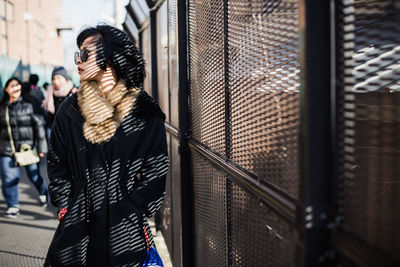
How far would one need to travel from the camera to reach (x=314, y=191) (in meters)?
1.03

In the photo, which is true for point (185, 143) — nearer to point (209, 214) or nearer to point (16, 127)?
point (209, 214)

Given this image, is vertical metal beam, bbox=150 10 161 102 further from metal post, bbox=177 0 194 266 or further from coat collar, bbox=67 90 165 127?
coat collar, bbox=67 90 165 127

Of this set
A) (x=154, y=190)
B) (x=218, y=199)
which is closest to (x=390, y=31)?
(x=218, y=199)

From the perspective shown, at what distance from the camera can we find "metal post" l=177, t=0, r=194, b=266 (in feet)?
10.2

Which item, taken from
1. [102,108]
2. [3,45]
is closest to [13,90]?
[102,108]

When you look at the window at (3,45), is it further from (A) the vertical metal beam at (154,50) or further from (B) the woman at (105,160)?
(B) the woman at (105,160)

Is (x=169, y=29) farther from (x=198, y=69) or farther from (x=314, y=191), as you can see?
(x=314, y=191)

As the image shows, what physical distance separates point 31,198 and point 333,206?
23.9 ft

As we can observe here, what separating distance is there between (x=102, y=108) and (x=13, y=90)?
14.8ft

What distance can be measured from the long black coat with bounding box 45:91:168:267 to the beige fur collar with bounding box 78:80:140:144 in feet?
0.12

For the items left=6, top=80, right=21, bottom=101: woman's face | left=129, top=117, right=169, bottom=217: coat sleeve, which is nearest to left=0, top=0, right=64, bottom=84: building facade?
left=6, top=80, right=21, bottom=101: woman's face

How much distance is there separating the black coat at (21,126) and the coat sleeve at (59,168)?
4.20 m

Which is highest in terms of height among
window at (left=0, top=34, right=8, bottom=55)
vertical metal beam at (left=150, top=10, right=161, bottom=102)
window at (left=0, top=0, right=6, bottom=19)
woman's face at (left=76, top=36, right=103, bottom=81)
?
window at (left=0, top=0, right=6, bottom=19)

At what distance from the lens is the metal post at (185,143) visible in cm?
310
